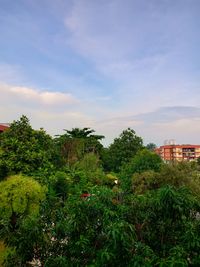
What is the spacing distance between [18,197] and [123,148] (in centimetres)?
2083

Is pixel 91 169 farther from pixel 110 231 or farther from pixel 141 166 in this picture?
pixel 110 231

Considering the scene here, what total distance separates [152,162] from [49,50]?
7.90 m

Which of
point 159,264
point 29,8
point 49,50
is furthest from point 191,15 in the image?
point 159,264

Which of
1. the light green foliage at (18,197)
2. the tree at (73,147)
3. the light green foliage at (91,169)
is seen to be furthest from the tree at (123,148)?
the light green foliage at (18,197)

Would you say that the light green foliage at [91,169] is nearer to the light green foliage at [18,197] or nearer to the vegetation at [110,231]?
the light green foliage at [18,197]

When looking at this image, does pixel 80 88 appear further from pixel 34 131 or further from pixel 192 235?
pixel 192 235

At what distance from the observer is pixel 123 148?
30797 mm

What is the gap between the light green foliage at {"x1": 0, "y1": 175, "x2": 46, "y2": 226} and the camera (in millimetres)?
10531

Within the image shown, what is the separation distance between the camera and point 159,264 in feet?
9.33

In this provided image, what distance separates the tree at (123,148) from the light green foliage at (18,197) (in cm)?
1980

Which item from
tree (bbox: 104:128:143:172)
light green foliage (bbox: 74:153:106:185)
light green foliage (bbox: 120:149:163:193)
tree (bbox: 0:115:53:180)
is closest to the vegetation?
tree (bbox: 0:115:53:180)

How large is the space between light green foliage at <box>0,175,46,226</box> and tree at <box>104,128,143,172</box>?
65.0 feet

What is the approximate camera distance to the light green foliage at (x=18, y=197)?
10.5 m

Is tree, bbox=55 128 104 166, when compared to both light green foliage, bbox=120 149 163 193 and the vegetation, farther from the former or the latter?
the vegetation
